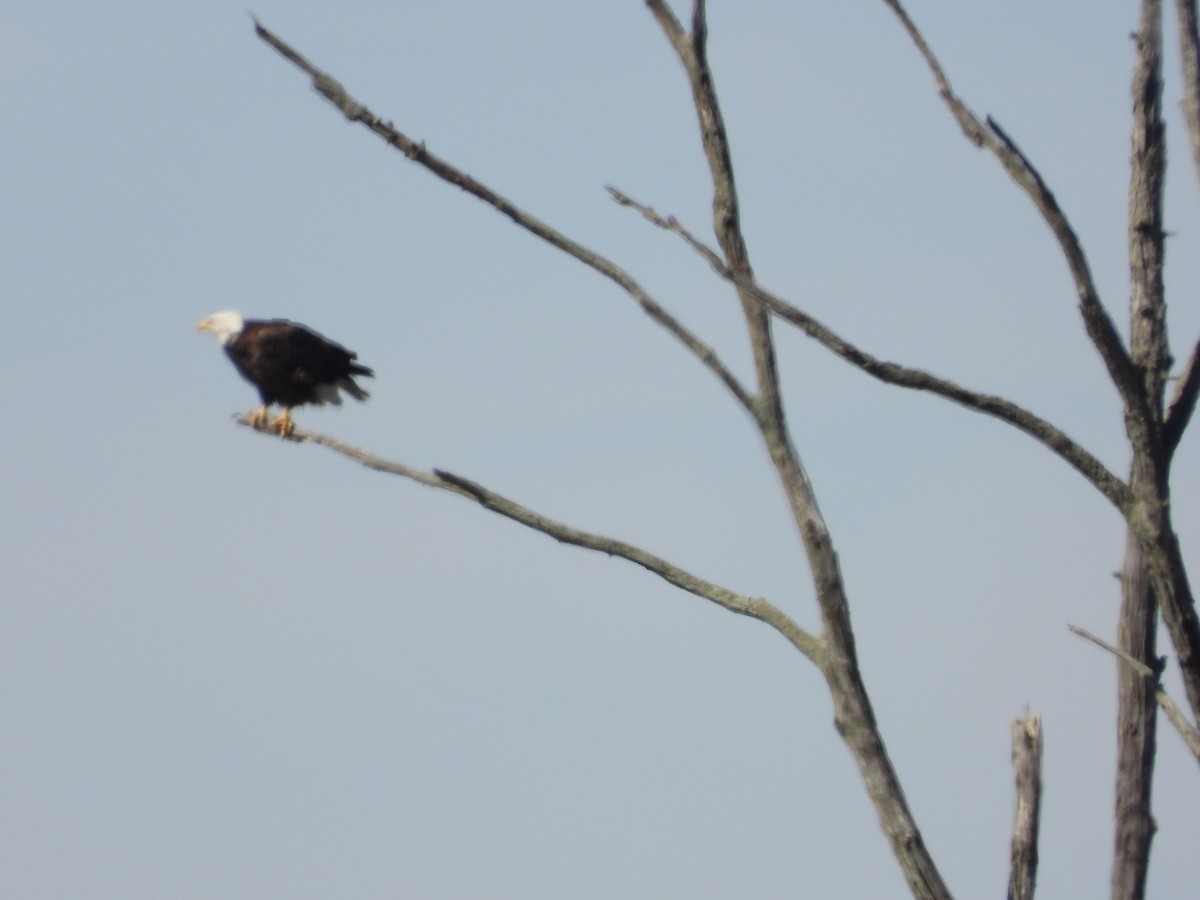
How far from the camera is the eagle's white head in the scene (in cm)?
1575

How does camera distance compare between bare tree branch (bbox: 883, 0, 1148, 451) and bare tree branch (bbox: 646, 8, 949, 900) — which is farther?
bare tree branch (bbox: 646, 8, 949, 900)

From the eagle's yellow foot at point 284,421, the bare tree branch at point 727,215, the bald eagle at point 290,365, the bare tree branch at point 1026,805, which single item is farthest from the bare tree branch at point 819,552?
the bald eagle at point 290,365

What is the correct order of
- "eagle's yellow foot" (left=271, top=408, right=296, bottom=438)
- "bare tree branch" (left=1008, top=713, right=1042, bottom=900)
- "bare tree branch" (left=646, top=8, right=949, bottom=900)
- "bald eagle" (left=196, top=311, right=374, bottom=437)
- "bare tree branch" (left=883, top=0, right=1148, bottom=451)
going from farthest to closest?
1. "bald eagle" (left=196, top=311, right=374, bottom=437)
2. "eagle's yellow foot" (left=271, top=408, right=296, bottom=438)
3. "bare tree branch" (left=1008, top=713, right=1042, bottom=900)
4. "bare tree branch" (left=646, top=8, right=949, bottom=900)
5. "bare tree branch" (left=883, top=0, right=1148, bottom=451)

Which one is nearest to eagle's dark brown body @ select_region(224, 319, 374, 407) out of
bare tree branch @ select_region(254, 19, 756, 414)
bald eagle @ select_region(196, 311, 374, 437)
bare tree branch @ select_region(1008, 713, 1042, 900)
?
bald eagle @ select_region(196, 311, 374, 437)

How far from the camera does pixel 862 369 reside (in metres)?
3.26

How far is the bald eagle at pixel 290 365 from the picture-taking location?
1466 centimetres

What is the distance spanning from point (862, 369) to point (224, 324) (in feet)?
44.1

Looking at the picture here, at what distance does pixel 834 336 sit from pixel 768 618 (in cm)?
93

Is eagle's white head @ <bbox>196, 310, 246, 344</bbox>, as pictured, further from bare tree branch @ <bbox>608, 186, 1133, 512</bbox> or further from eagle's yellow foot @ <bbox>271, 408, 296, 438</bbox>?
bare tree branch @ <bbox>608, 186, 1133, 512</bbox>

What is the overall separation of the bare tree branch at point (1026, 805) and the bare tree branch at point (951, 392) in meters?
2.12

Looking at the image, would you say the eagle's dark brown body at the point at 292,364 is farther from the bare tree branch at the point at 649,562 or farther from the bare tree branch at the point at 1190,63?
the bare tree branch at the point at 1190,63

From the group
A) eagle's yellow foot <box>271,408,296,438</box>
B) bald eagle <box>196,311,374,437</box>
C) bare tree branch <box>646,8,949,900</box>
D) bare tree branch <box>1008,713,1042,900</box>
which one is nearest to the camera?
bare tree branch <box>646,8,949,900</box>

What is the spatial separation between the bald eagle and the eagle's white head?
21cm

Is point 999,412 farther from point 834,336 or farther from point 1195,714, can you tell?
point 1195,714
